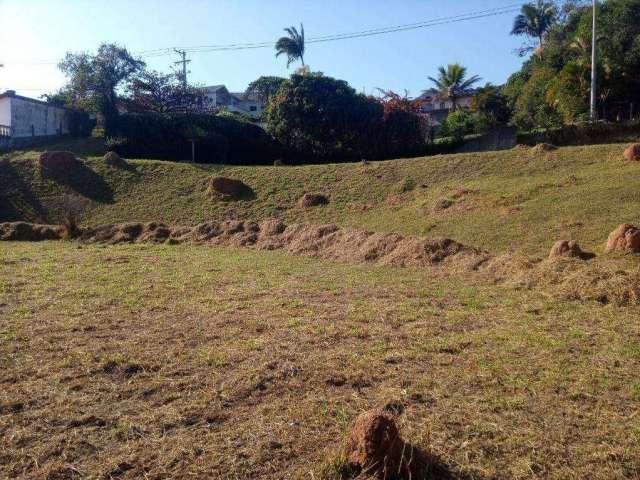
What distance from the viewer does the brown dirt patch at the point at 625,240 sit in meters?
10.4

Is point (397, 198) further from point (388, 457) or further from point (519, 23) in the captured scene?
point (519, 23)

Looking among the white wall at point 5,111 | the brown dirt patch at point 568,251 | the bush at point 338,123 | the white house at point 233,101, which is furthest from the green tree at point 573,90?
the white house at point 233,101

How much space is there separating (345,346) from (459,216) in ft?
35.8

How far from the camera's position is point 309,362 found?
540cm

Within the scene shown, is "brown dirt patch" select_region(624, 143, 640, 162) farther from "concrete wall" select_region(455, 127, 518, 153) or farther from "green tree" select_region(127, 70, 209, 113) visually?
"green tree" select_region(127, 70, 209, 113)

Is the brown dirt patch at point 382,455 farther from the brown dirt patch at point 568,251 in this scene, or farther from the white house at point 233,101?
the white house at point 233,101

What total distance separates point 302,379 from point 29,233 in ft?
53.5

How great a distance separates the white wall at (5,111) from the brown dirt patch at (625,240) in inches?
1289

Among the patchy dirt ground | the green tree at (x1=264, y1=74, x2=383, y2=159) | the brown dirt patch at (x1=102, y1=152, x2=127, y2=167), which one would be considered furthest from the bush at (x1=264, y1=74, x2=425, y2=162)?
the patchy dirt ground

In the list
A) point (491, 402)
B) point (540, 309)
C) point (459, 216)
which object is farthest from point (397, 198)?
Answer: point (491, 402)

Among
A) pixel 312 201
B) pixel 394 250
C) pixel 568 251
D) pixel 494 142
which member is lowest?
pixel 394 250

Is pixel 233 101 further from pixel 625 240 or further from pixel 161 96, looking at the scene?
pixel 625 240

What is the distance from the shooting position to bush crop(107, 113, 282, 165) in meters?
30.4

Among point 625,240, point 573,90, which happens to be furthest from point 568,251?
point 573,90
